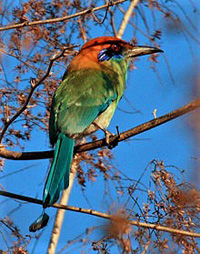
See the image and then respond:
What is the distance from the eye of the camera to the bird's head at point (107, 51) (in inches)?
148

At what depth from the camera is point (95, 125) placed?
341 centimetres

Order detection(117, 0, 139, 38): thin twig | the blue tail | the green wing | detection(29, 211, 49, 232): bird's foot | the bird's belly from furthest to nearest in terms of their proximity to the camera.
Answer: detection(117, 0, 139, 38): thin twig < the bird's belly < the green wing < the blue tail < detection(29, 211, 49, 232): bird's foot

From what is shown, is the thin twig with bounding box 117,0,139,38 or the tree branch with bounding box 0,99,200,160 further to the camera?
the thin twig with bounding box 117,0,139,38

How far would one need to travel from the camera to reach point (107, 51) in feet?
12.6

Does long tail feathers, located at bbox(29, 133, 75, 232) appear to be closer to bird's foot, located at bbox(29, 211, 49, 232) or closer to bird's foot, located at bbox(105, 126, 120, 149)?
bird's foot, located at bbox(29, 211, 49, 232)

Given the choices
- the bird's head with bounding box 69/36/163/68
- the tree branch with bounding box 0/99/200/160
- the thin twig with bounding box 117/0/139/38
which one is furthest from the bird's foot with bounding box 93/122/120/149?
the thin twig with bounding box 117/0/139/38

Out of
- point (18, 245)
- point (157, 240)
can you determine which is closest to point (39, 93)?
point (18, 245)

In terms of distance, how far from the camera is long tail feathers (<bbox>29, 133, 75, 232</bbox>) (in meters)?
2.65

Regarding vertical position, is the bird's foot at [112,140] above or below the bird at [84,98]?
below

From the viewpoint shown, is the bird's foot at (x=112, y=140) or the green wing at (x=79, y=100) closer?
the bird's foot at (x=112, y=140)

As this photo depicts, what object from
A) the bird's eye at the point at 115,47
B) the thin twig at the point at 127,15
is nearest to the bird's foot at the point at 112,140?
the bird's eye at the point at 115,47

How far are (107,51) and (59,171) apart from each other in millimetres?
1274

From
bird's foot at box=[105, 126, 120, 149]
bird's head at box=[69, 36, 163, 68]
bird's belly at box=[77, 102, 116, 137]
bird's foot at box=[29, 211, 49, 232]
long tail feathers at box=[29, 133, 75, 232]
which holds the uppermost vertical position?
bird's head at box=[69, 36, 163, 68]

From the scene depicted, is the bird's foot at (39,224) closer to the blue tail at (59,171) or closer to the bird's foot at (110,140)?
the blue tail at (59,171)
